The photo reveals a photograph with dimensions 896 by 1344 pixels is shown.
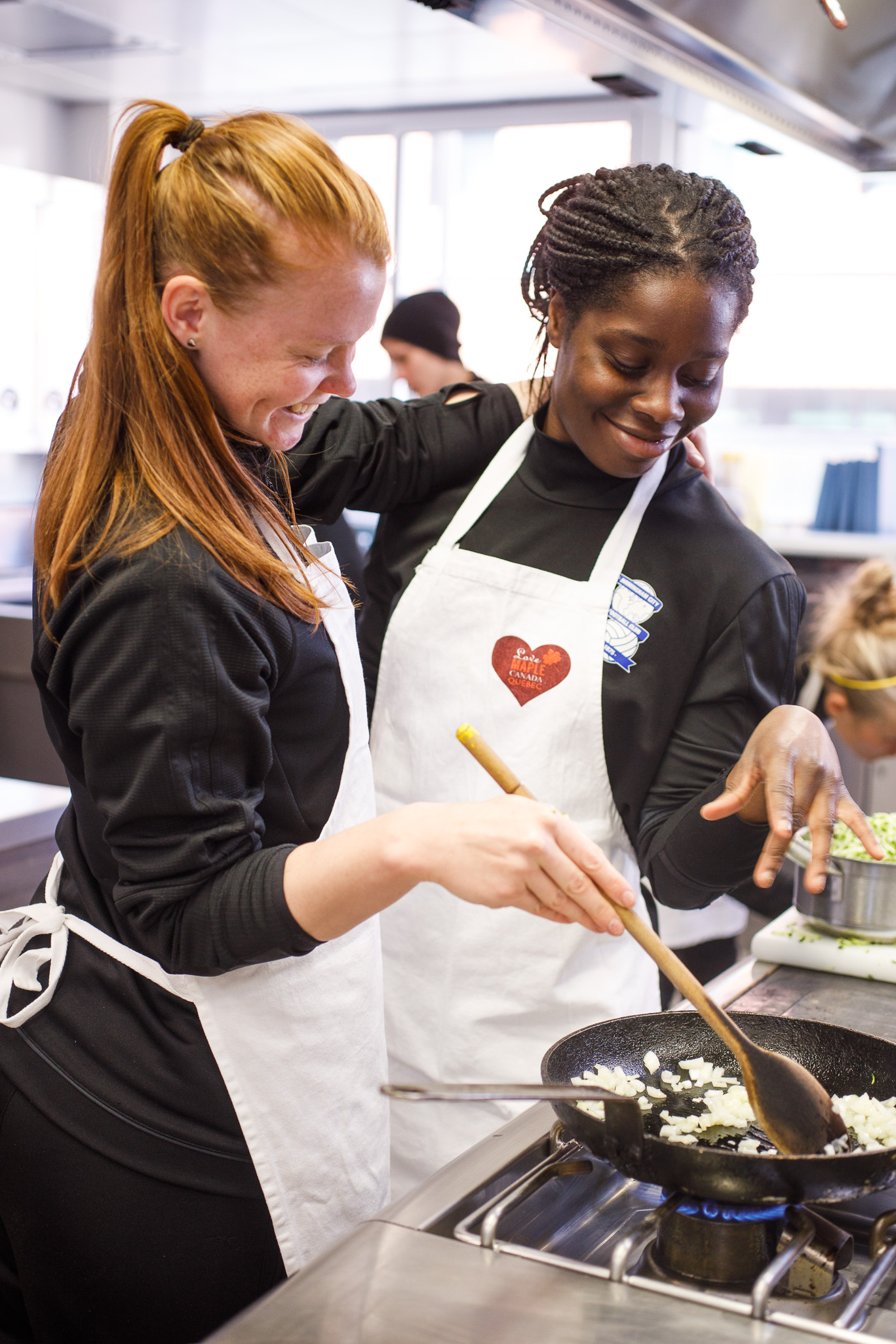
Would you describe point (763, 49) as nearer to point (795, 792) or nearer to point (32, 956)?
point (795, 792)

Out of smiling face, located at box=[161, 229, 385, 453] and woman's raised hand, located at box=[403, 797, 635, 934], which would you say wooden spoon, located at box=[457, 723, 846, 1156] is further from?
smiling face, located at box=[161, 229, 385, 453]

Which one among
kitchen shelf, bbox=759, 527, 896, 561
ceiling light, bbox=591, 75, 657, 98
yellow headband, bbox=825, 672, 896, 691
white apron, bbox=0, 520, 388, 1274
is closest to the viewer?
white apron, bbox=0, 520, 388, 1274

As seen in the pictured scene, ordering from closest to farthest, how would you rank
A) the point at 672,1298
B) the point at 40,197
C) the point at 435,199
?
the point at 672,1298
the point at 40,197
the point at 435,199

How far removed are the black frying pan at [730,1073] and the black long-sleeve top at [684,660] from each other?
24 cm

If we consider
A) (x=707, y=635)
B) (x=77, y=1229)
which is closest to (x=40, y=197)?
(x=707, y=635)

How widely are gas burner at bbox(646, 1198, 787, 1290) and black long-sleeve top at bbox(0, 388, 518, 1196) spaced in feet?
1.13

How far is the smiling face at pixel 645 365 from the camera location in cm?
127

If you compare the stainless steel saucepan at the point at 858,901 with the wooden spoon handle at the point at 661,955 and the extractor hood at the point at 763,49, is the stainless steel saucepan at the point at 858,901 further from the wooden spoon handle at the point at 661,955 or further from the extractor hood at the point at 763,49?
the extractor hood at the point at 763,49

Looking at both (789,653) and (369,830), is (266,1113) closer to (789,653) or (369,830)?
(369,830)

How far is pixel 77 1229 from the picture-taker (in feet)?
3.51

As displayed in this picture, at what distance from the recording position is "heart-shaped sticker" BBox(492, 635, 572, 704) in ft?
4.81

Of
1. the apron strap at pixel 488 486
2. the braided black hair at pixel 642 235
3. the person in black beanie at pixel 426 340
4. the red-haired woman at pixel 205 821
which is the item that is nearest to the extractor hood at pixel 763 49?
the braided black hair at pixel 642 235

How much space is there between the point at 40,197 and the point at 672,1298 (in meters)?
4.67

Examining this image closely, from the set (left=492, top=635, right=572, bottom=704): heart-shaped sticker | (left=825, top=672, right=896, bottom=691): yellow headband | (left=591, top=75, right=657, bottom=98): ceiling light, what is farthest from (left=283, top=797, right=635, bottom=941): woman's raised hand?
(left=825, top=672, right=896, bottom=691): yellow headband
